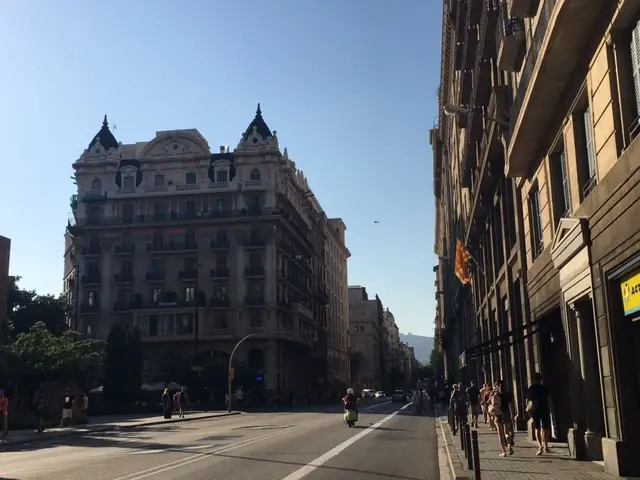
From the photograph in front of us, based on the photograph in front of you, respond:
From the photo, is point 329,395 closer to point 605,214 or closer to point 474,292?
point 474,292

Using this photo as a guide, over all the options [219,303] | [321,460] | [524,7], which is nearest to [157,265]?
[219,303]

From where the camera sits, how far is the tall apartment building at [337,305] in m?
106

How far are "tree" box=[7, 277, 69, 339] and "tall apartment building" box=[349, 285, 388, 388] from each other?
82.9 meters

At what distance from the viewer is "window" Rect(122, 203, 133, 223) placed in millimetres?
75569

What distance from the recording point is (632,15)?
10.4 meters

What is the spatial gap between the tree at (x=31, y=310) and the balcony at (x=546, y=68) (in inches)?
2264

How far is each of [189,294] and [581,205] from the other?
62746mm

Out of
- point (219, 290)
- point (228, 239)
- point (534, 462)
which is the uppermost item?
point (228, 239)

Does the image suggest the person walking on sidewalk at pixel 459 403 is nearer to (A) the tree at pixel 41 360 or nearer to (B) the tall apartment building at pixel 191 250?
(A) the tree at pixel 41 360

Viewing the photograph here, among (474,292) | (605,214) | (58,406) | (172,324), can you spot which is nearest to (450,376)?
(172,324)

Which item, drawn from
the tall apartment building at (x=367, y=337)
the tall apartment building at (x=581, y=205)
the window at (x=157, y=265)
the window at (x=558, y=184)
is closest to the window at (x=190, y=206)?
the window at (x=157, y=265)

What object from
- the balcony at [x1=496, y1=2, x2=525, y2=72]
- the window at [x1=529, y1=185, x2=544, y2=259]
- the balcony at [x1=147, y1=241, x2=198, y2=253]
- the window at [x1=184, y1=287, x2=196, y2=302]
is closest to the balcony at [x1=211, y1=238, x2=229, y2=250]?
the balcony at [x1=147, y1=241, x2=198, y2=253]

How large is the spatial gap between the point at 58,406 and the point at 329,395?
5572 centimetres

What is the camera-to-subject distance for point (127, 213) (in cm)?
7600
